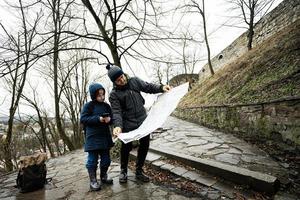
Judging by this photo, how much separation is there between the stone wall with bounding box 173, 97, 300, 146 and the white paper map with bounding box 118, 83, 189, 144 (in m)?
2.09

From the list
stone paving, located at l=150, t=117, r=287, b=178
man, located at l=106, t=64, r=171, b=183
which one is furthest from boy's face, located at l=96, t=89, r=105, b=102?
stone paving, located at l=150, t=117, r=287, b=178

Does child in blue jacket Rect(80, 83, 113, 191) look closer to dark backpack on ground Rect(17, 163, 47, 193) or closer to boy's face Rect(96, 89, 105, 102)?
boy's face Rect(96, 89, 105, 102)

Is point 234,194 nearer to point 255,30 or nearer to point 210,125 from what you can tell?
point 210,125

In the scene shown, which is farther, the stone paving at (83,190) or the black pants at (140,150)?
the black pants at (140,150)

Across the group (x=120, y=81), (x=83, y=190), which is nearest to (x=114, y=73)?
(x=120, y=81)

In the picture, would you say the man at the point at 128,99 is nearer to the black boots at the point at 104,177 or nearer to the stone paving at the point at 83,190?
the stone paving at the point at 83,190

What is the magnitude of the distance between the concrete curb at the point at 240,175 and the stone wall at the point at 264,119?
1.36 m

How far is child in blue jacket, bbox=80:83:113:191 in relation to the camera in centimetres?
308

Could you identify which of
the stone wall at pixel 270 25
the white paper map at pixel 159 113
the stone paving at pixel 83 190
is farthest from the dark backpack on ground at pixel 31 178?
the stone wall at pixel 270 25

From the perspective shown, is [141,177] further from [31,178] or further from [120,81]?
[31,178]

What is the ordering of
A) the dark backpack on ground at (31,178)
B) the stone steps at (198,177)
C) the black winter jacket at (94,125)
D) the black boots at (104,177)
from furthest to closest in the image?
the dark backpack on ground at (31,178), the black boots at (104,177), the black winter jacket at (94,125), the stone steps at (198,177)

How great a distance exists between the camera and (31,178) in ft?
11.7

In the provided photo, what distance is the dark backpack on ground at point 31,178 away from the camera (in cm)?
354

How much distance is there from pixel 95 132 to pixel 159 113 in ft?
3.65
